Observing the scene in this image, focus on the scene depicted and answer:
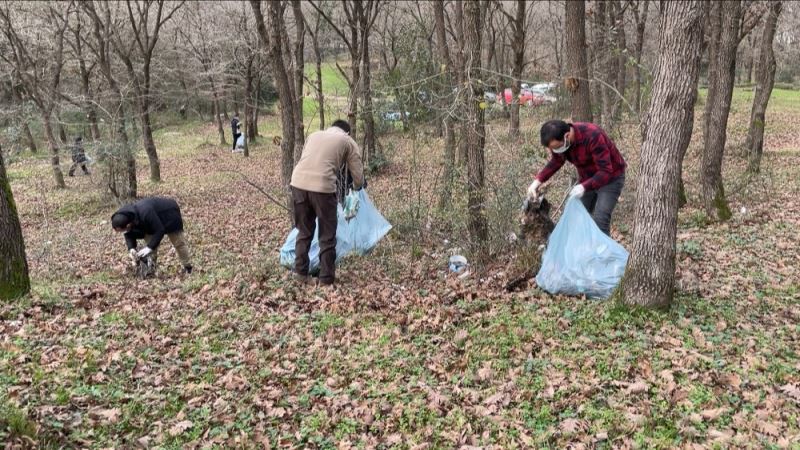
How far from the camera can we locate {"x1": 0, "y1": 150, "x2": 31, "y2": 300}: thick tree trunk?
5281 mm

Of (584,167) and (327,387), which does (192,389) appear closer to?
(327,387)

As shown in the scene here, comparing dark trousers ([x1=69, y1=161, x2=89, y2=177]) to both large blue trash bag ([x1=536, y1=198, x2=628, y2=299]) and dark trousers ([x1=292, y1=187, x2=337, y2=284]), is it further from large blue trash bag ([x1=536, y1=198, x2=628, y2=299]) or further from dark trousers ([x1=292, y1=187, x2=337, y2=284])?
large blue trash bag ([x1=536, y1=198, x2=628, y2=299])

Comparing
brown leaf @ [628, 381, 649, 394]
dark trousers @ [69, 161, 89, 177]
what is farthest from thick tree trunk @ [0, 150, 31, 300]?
dark trousers @ [69, 161, 89, 177]

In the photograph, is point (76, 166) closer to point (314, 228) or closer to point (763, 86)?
point (314, 228)

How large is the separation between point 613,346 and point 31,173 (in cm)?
2189

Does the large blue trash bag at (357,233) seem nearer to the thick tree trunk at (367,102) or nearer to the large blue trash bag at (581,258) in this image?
the large blue trash bag at (581,258)

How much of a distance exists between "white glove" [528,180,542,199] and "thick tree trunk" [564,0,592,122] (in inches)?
88.1

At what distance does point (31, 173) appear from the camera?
20359 millimetres

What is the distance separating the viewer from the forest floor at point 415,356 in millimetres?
3355

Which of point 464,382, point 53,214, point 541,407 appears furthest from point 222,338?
point 53,214

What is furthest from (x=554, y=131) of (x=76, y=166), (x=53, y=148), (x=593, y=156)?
(x=53, y=148)

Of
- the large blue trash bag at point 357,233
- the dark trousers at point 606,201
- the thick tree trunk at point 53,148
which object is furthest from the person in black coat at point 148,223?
the thick tree trunk at point 53,148

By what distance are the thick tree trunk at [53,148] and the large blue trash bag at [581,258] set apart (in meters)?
14.4

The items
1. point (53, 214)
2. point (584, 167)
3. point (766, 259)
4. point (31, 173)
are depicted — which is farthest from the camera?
point (31, 173)
